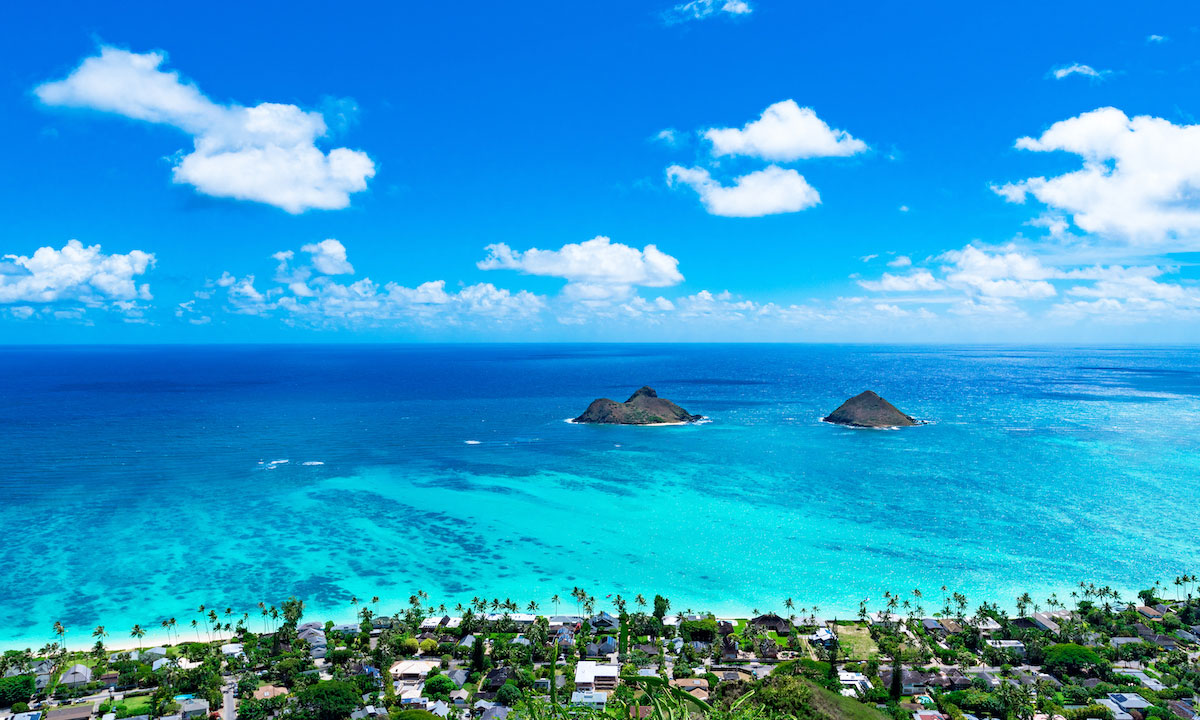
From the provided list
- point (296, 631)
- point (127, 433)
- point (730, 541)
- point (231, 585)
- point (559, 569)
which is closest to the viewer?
point (296, 631)

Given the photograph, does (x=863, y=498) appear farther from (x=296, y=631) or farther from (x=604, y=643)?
(x=296, y=631)

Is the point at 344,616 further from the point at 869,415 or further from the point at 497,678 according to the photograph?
the point at 869,415

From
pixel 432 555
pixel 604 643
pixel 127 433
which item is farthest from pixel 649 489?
pixel 127 433

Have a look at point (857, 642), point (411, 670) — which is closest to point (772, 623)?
point (857, 642)

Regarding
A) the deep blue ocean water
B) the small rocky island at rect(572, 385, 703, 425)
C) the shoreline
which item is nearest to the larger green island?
the shoreline

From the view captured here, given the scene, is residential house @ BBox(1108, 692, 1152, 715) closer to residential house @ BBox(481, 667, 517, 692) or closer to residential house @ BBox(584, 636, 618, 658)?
residential house @ BBox(584, 636, 618, 658)

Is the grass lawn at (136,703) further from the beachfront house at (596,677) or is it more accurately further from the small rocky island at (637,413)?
the small rocky island at (637,413)
